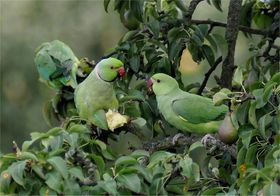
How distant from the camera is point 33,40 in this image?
7.71m

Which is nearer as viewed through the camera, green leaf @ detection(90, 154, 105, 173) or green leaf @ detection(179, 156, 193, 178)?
green leaf @ detection(179, 156, 193, 178)

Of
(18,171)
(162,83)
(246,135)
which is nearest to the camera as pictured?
(18,171)

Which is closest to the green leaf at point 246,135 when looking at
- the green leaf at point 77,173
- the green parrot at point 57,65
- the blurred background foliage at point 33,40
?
the green leaf at point 77,173

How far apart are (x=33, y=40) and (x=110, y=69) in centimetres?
457

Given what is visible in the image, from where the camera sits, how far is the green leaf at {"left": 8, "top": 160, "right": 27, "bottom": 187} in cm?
216

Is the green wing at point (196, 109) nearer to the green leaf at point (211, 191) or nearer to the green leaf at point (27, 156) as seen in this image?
the green leaf at point (211, 191)

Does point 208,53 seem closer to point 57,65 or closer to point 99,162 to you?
point 57,65

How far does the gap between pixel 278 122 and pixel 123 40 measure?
1.32 metres

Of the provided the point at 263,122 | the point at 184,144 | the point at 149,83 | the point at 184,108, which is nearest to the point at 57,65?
the point at 149,83

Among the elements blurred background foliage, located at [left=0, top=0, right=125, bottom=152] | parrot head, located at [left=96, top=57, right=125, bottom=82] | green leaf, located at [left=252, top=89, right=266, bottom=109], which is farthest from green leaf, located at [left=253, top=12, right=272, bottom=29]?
blurred background foliage, located at [left=0, top=0, right=125, bottom=152]

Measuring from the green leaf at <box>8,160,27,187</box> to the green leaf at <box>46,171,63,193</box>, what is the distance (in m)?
0.08

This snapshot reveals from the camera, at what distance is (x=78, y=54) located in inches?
295

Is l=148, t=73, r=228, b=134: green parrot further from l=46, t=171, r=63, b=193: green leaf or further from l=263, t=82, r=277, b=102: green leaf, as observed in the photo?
l=46, t=171, r=63, b=193: green leaf

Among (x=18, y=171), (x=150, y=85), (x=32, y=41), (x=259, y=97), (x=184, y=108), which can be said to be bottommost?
(x=32, y=41)
